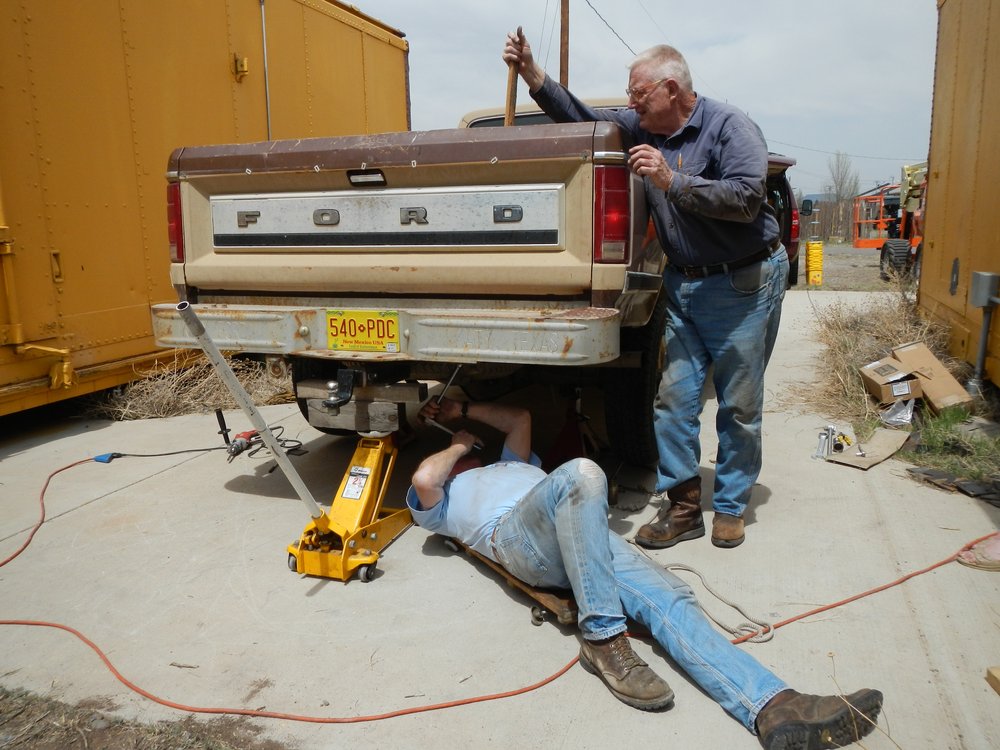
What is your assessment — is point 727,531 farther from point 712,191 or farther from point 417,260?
point 417,260

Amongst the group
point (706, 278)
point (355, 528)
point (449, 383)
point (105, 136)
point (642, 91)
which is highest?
point (105, 136)

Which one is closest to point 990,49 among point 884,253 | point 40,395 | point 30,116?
point 30,116

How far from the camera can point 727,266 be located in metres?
3.24

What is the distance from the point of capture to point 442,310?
123 inches

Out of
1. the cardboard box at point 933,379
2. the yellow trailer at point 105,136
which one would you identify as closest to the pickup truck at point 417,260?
the yellow trailer at point 105,136

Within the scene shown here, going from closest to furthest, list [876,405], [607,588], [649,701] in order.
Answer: [649,701] < [607,588] < [876,405]

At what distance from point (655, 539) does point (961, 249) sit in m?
3.95

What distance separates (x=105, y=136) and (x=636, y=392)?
14.0 ft

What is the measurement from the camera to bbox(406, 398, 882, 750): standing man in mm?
2100

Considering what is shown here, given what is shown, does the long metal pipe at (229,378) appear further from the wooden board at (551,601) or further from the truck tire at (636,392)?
the truck tire at (636,392)

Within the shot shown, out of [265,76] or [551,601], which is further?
[265,76]

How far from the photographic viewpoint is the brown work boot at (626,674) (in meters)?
2.24

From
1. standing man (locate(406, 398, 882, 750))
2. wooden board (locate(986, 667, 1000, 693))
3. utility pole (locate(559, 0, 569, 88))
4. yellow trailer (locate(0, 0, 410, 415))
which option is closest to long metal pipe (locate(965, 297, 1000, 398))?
wooden board (locate(986, 667, 1000, 693))

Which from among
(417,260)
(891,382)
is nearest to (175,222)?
(417,260)
